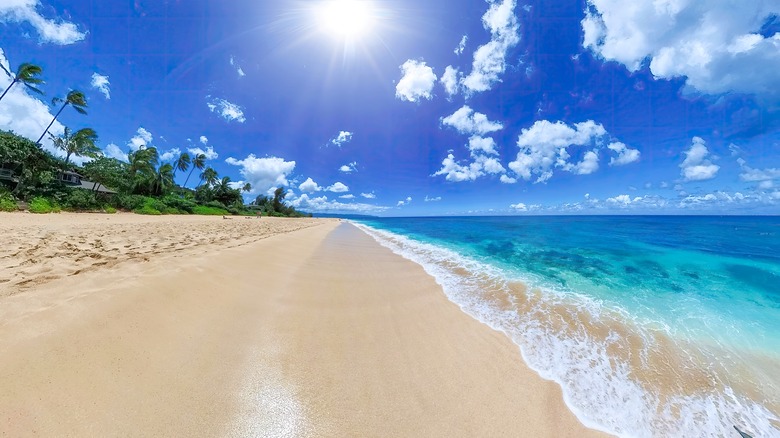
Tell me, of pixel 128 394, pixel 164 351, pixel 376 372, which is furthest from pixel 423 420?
pixel 164 351

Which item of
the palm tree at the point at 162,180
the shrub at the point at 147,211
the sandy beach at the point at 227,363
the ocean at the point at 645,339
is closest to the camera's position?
the sandy beach at the point at 227,363

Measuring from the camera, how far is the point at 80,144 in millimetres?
27812

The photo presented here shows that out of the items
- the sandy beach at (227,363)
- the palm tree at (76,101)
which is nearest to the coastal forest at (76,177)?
the palm tree at (76,101)

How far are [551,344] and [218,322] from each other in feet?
18.9

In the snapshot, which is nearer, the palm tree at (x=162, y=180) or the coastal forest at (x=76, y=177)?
the coastal forest at (x=76, y=177)

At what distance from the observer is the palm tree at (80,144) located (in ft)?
91.3

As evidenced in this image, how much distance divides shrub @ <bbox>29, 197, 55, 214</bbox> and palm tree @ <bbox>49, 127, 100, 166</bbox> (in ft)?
45.8

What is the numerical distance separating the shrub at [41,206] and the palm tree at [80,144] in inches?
550

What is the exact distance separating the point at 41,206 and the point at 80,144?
55.6 ft

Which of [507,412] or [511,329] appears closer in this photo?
[507,412]

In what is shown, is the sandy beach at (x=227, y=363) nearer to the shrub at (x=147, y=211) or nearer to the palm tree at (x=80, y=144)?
the shrub at (x=147, y=211)

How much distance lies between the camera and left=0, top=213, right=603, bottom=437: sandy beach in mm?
2133

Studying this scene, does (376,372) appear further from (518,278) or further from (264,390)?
(518,278)

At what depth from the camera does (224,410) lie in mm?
2324
